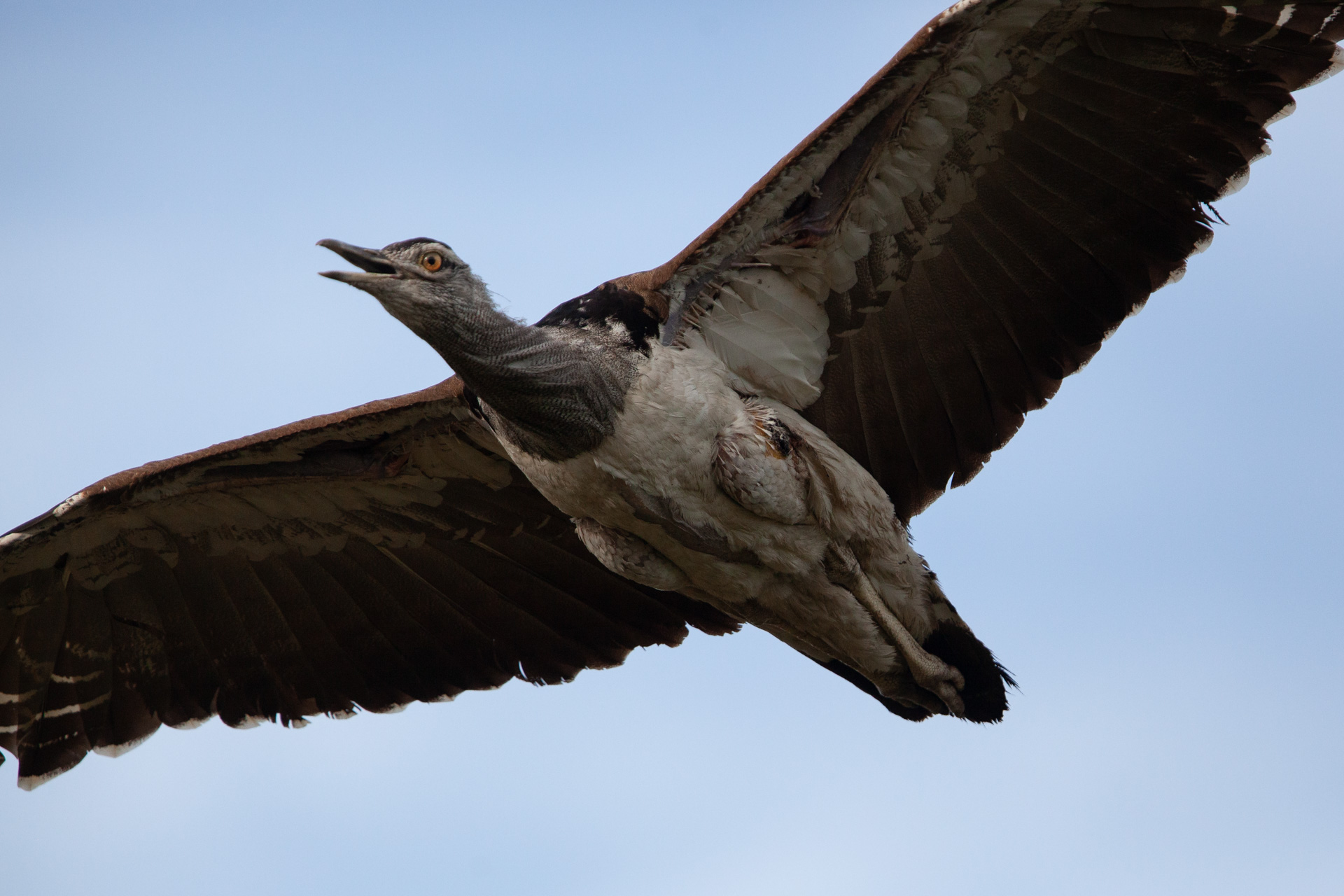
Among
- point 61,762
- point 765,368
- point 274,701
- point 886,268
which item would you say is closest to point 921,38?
point 886,268

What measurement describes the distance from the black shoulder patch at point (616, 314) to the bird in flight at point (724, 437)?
0.07 feet

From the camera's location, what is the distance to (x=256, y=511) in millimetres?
9492

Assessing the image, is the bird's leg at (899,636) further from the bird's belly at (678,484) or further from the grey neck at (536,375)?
the grey neck at (536,375)

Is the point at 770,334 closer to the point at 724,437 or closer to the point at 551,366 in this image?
the point at 724,437

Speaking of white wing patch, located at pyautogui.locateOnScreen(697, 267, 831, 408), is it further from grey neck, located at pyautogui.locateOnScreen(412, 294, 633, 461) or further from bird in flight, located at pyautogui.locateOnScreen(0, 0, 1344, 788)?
grey neck, located at pyautogui.locateOnScreen(412, 294, 633, 461)

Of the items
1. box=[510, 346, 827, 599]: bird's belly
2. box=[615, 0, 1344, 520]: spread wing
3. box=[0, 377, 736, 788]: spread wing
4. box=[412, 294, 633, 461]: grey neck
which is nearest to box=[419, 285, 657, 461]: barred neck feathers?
box=[412, 294, 633, 461]: grey neck

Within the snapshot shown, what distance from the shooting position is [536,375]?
766cm

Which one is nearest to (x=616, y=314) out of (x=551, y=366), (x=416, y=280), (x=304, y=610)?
(x=551, y=366)

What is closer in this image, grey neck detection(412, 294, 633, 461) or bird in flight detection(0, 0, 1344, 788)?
grey neck detection(412, 294, 633, 461)

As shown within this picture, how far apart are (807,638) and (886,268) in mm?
2139

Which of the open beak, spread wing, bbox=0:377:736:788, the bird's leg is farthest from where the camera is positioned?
spread wing, bbox=0:377:736:788

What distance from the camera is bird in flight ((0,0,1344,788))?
25.6ft

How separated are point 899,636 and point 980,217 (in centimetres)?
237

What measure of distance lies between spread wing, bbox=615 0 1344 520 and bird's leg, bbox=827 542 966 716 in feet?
2.50
